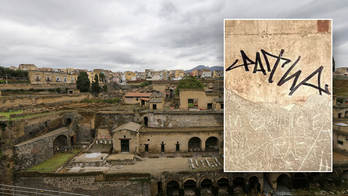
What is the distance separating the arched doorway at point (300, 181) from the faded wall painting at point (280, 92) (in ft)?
31.8

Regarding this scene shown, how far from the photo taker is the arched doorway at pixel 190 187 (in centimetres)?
1542

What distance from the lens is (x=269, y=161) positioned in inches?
349

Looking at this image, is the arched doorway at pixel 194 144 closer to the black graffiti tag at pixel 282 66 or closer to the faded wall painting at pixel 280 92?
the faded wall painting at pixel 280 92

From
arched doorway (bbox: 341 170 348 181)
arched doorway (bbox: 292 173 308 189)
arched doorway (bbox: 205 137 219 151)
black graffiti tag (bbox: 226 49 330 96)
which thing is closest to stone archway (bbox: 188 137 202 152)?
arched doorway (bbox: 205 137 219 151)

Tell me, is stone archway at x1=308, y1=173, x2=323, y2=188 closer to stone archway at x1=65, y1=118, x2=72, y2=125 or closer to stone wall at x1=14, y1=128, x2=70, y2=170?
stone wall at x1=14, y1=128, x2=70, y2=170

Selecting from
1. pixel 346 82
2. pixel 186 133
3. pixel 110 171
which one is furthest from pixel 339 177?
pixel 346 82

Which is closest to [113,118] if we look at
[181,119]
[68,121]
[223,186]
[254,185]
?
[68,121]

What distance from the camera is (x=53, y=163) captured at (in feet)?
52.1

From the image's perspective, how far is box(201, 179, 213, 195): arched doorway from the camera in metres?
15.8

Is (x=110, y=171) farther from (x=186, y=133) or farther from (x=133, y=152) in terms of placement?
(x=186, y=133)

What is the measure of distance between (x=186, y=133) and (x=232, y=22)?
13.9 m

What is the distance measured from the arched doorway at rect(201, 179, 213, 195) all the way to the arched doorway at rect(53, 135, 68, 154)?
16033mm

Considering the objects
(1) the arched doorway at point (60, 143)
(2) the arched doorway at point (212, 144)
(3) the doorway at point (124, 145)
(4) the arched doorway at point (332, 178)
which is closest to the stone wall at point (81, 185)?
(3) the doorway at point (124, 145)

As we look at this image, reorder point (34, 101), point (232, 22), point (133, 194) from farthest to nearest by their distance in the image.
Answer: point (34, 101) < point (133, 194) < point (232, 22)
